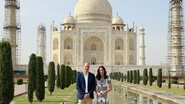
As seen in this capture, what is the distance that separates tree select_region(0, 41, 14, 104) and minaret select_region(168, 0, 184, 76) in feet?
79.0

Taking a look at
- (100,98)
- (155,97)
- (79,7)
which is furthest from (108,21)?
(100,98)

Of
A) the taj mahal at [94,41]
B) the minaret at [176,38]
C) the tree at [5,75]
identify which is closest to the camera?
the tree at [5,75]

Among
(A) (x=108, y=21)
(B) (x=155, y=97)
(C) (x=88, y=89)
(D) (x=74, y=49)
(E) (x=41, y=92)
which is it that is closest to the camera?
(C) (x=88, y=89)

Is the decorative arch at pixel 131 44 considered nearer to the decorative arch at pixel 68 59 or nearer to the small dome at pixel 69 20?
the decorative arch at pixel 68 59

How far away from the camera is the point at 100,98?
538 cm

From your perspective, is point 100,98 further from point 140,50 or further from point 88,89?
point 140,50

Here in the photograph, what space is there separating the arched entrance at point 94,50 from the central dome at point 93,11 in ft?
7.50

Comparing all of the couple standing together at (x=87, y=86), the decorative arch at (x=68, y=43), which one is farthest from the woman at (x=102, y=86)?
the decorative arch at (x=68, y=43)

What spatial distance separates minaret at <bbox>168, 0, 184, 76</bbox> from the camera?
31.4 m

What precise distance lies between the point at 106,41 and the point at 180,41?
390 inches

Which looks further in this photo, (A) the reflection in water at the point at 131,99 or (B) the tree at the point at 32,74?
(A) the reflection in water at the point at 131,99

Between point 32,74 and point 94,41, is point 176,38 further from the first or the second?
point 32,74

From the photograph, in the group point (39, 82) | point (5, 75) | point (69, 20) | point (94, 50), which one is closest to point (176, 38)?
point (94, 50)

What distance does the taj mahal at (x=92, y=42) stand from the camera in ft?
129
